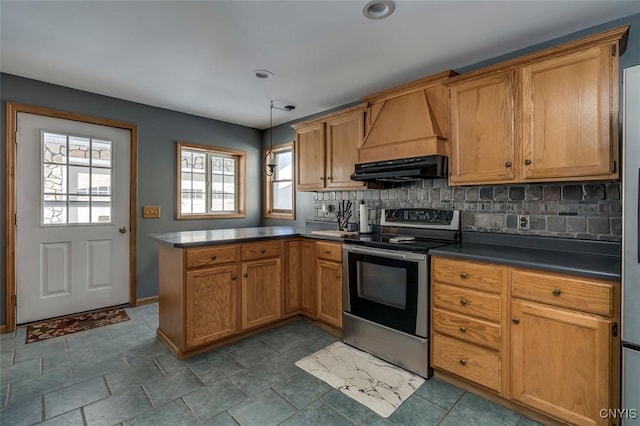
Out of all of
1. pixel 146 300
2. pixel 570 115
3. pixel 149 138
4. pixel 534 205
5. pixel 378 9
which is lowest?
pixel 146 300

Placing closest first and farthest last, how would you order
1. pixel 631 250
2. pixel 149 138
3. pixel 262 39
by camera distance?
pixel 631 250
pixel 262 39
pixel 149 138

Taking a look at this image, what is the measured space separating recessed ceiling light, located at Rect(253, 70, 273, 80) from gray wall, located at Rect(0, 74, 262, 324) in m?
1.69

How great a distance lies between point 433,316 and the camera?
2197 millimetres

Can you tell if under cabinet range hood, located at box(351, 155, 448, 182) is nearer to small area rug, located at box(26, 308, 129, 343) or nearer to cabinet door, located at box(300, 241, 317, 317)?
cabinet door, located at box(300, 241, 317, 317)

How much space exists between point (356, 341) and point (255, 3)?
254 cm

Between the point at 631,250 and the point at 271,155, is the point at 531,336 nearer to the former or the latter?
the point at 631,250

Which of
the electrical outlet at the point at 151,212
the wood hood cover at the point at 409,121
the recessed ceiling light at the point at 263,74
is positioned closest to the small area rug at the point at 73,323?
the electrical outlet at the point at 151,212

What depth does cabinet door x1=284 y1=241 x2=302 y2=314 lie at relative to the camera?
316 centimetres

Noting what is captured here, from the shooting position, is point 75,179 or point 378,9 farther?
point 75,179

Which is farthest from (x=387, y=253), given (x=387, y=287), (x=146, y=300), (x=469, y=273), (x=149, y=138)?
(x=149, y=138)

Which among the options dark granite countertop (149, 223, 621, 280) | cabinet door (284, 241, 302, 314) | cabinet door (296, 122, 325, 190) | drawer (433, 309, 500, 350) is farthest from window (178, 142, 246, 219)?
drawer (433, 309, 500, 350)

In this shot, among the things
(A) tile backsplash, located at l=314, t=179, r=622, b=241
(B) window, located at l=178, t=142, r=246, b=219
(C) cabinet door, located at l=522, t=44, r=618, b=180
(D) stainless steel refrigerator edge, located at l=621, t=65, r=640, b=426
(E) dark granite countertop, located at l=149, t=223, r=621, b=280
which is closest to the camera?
(D) stainless steel refrigerator edge, located at l=621, t=65, r=640, b=426

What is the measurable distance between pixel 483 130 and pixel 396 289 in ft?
4.29

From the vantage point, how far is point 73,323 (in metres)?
3.15
